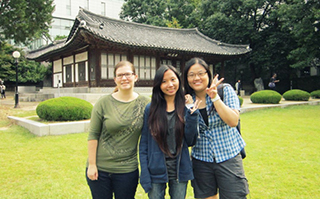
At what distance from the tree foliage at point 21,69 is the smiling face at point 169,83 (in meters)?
27.0

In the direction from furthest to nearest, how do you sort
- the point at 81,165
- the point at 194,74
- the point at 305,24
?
the point at 305,24 < the point at 81,165 < the point at 194,74

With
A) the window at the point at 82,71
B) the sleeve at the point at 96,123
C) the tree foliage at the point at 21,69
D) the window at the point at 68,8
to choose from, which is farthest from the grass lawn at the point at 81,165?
the window at the point at 68,8

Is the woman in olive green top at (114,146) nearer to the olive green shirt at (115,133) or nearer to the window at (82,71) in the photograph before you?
the olive green shirt at (115,133)

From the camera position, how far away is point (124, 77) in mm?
2182

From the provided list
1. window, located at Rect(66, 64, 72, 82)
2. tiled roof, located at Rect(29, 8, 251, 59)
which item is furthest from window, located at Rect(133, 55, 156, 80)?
window, located at Rect(66, 64, 72, 82)

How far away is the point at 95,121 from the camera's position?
6.91 ft

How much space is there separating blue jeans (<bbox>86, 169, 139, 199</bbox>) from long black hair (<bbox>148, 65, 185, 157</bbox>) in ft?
1.53

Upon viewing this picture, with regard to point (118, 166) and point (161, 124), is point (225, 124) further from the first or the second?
point (118, 166)

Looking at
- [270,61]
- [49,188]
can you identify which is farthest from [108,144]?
[270,61]

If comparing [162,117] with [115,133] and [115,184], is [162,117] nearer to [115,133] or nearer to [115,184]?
[115,133]

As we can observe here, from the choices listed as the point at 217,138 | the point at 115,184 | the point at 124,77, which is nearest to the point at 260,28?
the point at 217,138

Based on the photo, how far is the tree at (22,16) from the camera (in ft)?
40.1

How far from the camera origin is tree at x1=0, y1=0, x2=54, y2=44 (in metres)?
12.2

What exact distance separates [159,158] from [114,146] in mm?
458
